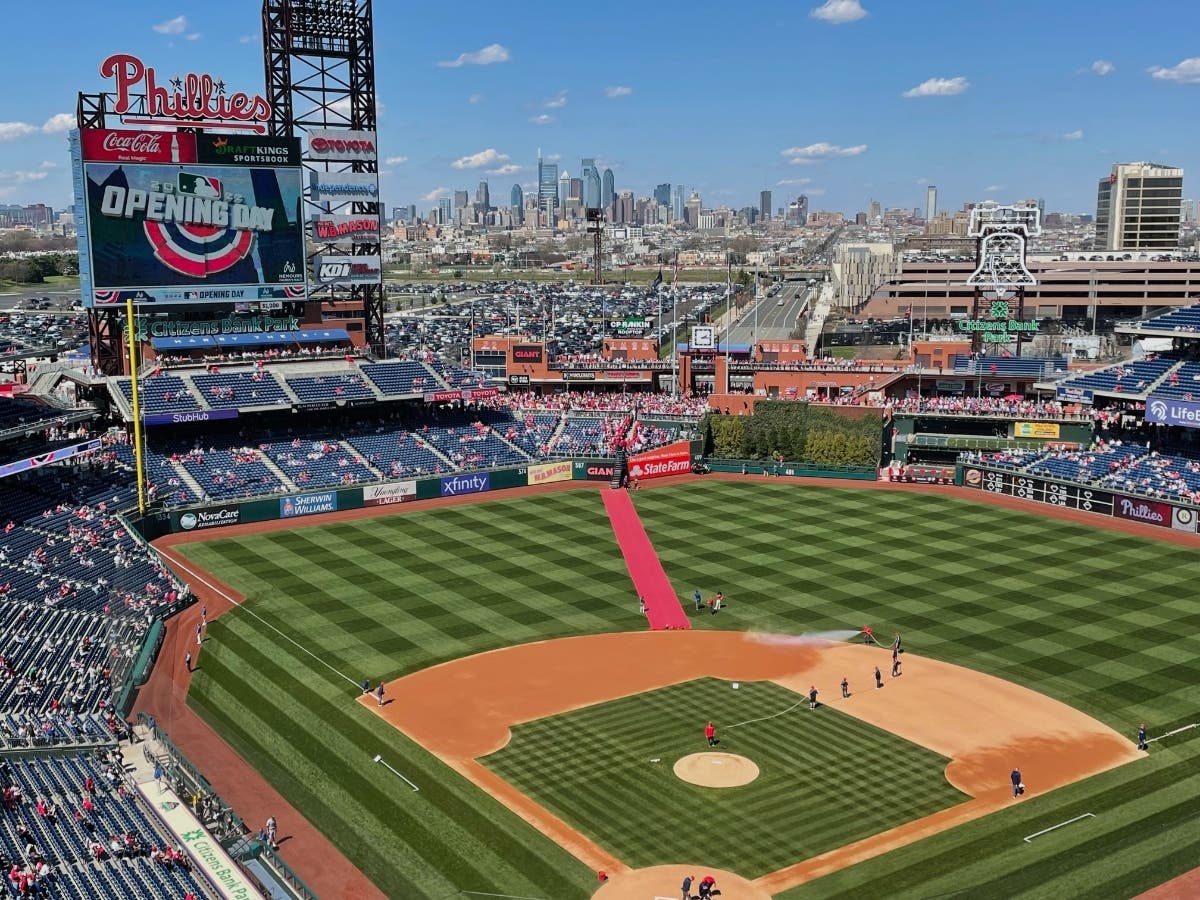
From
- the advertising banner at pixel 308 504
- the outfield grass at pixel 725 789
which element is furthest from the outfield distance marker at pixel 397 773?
the advertising banner at pixel 308 504

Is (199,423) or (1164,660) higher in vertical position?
(199,423)

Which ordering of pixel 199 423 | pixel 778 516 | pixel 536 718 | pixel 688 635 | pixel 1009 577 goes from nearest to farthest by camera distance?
1. pixel 536 718
2. pixel 688 635
3. pixel 1009 577
4. pixel 778 516
5. pixel 199 423

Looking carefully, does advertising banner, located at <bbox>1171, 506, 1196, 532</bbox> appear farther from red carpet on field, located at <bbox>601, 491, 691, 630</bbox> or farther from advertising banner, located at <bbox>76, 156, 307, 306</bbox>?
advertising banner, located at <bbox>76, 156, 307, 306</bbox>

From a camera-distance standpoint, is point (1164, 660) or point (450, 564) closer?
point (1164, 660)

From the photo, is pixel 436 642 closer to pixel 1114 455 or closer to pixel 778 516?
pixel 778 516

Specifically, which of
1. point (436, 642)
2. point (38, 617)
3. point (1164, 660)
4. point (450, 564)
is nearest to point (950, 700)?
point (1164, 660)

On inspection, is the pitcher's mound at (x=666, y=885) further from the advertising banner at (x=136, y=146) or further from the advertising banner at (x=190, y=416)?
the advertising banner at (x=136, y=146)
